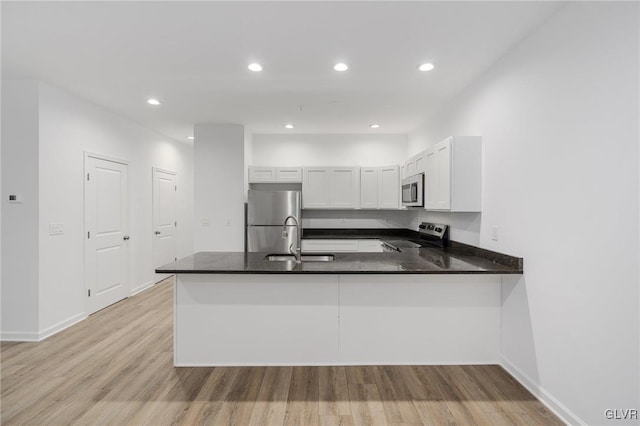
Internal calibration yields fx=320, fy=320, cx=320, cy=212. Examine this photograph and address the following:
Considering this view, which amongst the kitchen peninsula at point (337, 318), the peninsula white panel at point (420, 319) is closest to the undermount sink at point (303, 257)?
the kitchen peninsula at point (337, 318)

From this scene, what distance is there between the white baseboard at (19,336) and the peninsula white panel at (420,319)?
3.13 m

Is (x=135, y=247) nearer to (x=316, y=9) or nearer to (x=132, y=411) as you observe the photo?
(x=132, y=411)

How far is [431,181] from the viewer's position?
3621 mm

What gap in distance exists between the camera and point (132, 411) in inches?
82.6

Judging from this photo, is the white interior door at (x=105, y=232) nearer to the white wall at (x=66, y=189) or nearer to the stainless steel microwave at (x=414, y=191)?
the white wall at (x=66, y=189)

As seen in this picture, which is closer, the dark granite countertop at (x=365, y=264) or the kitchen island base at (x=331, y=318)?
the dark granite countertop at (x=365, y=264)

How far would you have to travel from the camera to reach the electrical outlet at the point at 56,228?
343 cm

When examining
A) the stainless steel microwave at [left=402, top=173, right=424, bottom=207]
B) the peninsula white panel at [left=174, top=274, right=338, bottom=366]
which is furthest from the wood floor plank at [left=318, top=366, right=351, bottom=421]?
the stainless steel microwave at [left=402, top=173, right=424, bottom=207]

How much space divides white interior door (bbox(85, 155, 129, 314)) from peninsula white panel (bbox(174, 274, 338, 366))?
2.19 m

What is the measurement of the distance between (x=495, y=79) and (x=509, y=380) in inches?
98.2

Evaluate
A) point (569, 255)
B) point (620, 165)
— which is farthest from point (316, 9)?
point (569, 255)

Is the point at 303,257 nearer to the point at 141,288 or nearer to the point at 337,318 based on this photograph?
the point at 337,318

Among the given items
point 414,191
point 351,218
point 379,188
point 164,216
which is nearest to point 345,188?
point 379,188

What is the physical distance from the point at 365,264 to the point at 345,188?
9.12 feet
